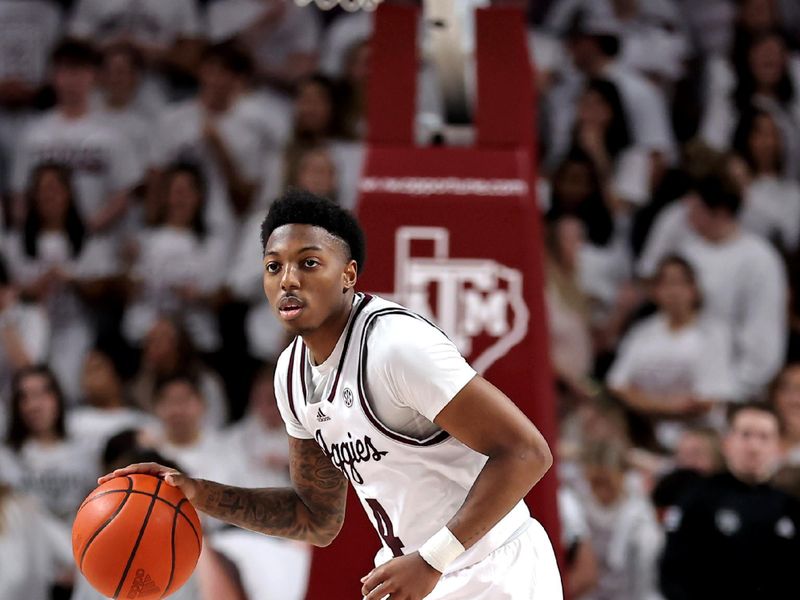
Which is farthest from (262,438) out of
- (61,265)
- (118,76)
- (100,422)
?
(118,76)

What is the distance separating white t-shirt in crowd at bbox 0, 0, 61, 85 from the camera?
9.43 meters

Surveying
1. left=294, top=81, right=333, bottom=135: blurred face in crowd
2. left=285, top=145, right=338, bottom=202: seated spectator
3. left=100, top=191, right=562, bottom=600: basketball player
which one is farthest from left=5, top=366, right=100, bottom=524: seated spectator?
left=100, top=191, right=562, bottom=600: basketball player

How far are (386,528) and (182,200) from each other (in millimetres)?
5208

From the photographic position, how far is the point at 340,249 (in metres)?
3.23

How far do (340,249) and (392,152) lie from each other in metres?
2.72

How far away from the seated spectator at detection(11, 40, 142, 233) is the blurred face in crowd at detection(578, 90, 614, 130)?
3.14 metres

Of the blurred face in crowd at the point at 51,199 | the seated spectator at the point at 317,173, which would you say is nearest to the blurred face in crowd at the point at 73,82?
the blurred face in crowd at the point at 51,199

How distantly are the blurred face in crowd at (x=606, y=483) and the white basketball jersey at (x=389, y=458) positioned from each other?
10.8 ft

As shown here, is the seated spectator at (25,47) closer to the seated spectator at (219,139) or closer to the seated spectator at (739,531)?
the seated spectator at (219,139)

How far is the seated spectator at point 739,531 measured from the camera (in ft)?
19.0

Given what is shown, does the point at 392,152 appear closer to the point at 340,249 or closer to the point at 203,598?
the point at 203,598

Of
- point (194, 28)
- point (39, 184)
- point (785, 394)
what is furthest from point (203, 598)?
point (194, 28)

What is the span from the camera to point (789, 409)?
6664 mm

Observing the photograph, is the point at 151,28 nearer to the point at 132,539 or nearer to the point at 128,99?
the point at 128,99
